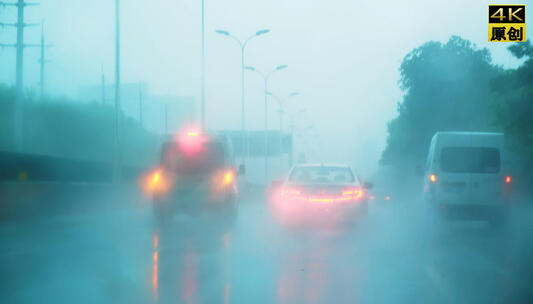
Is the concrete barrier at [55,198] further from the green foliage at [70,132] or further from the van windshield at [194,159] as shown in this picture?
the green foliage at [70,132]

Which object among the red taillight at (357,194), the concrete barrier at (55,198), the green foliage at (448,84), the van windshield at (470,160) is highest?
the green foliage at (448,84)

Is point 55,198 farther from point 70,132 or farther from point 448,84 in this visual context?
point 448,84

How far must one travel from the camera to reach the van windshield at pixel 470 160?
1744cm

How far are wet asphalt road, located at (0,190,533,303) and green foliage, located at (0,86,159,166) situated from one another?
17.3 metres

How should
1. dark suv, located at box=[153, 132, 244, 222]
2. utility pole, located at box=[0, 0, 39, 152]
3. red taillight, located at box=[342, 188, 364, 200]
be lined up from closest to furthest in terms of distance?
red taillight, located at box=[342, 188, 364, 200], dark suv, located at box=[153, 132, 244, 222], utility pole, located at box=[0, 0, 39, 152]

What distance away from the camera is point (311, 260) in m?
11.3

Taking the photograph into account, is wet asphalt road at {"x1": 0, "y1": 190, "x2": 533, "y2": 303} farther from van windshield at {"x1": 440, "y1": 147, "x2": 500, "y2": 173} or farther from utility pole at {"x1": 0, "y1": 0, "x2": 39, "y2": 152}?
utility pole at {"x1": 0, "y1": 0, "x2": 39, "y2": 152}

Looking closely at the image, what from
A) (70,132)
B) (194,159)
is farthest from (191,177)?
(70,132)

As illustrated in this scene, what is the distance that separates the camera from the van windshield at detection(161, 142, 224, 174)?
17.7m

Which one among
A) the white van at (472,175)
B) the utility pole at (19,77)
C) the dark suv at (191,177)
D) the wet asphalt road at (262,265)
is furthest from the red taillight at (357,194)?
the utility pole at (19,77)

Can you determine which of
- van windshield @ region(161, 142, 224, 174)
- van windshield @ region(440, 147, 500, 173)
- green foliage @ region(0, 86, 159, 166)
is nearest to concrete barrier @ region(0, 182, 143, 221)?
van windshield @ region(161, 142, 224, 174)

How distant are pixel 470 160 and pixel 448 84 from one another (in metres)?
37.4

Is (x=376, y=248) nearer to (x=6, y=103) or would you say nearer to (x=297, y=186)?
(x=297, y=186)

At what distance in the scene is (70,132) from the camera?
141ft
